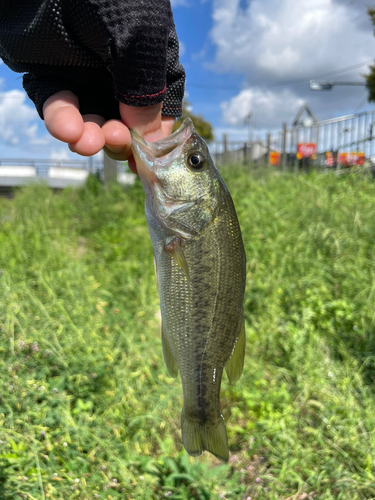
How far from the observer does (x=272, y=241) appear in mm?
4910

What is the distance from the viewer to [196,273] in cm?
153

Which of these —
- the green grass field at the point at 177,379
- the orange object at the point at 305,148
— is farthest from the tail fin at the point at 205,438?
the orange object at the point at 305,148

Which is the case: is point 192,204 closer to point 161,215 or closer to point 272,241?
point 161,215

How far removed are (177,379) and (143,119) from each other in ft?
8.37

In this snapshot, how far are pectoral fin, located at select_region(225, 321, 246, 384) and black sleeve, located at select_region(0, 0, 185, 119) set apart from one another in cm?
98

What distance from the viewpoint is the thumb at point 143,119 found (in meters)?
1.34

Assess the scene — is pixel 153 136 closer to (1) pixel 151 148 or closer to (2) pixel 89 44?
(1) pixel 151 148

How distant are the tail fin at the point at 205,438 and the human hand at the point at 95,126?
1145 mm

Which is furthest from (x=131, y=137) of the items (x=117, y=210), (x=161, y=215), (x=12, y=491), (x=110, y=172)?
(x=110, y=172)

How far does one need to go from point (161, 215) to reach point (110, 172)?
683 centimetres

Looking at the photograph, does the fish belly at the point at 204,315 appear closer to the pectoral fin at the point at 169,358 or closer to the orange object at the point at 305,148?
the pectoral fin at the point at 169,358

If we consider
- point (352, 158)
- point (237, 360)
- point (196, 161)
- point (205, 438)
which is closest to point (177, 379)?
point (205, 438)

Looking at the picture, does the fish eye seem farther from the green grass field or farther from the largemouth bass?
the green grass field

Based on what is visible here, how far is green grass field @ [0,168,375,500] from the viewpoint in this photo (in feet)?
8.21
